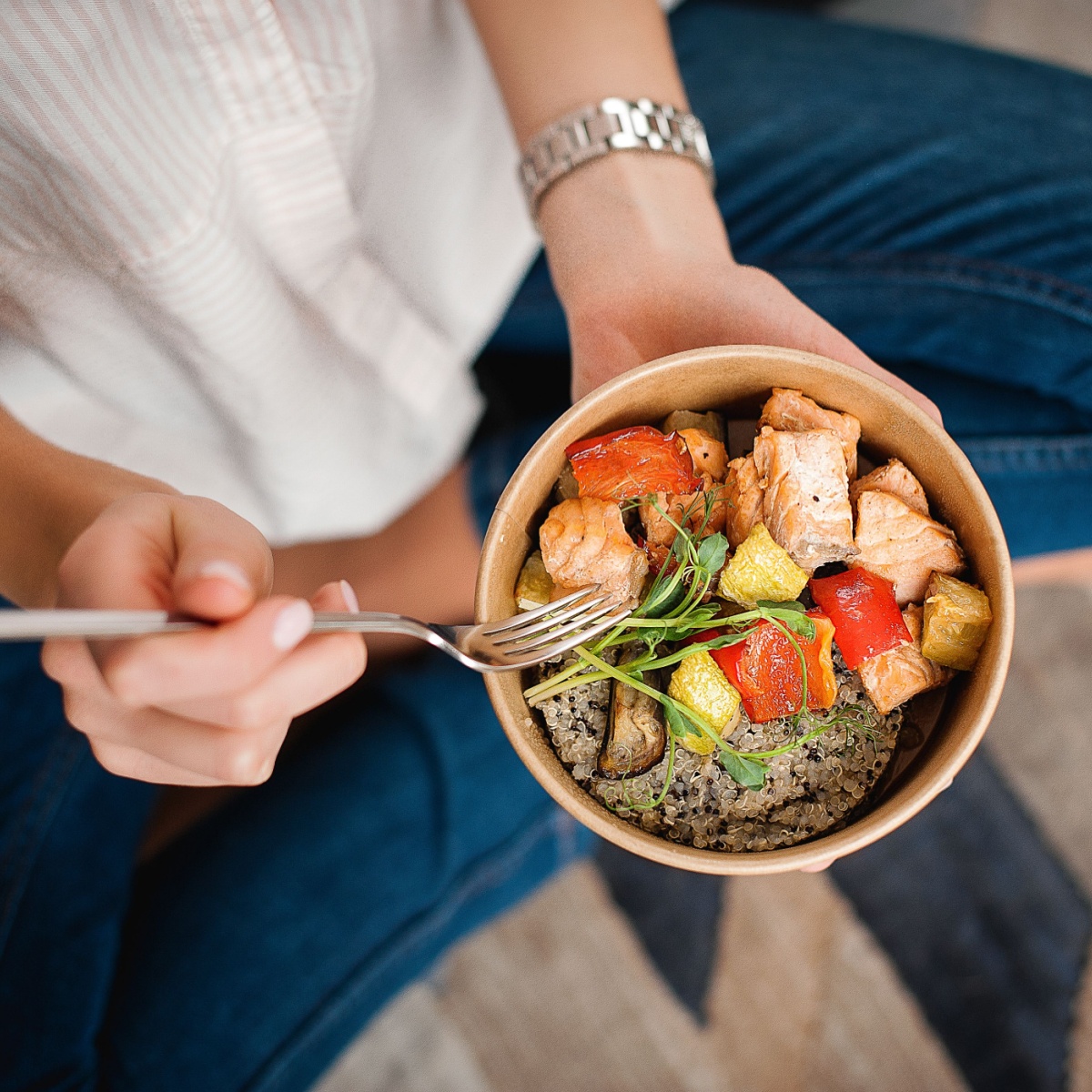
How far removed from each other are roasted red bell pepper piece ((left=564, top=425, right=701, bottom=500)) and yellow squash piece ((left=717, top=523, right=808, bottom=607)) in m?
0.08

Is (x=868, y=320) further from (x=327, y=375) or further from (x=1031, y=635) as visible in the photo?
(x=1031, y=635)

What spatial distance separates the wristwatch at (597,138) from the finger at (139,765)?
0.69 meters

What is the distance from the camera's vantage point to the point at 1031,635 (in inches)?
69.7

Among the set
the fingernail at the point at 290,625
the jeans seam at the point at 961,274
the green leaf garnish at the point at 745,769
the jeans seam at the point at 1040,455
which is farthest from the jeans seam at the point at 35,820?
the jeans seam at the point at 1040,455

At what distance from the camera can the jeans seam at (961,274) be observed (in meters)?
1.09

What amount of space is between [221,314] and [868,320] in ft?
2.68

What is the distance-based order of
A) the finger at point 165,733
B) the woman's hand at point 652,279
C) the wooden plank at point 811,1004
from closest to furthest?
the finger at point 165,733 < the woman's hand at point 652,279 < the wooden plank at point 811,1004

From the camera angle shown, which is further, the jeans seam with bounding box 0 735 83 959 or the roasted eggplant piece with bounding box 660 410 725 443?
the jeans seam with bounding box 0 735 83 959

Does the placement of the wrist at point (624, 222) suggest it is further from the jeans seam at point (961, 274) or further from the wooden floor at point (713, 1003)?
the wooden floor at point (713, 1003)

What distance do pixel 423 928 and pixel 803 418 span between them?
98 centimetres

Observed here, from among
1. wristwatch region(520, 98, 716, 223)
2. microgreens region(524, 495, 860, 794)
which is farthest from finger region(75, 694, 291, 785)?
wristwatch region(520, 98, 716, 223)

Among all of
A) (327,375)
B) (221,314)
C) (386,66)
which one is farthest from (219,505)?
(386,66)

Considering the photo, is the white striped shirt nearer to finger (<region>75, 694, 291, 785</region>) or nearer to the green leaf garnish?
finger (<region>75, 694, 291, 785</region>)

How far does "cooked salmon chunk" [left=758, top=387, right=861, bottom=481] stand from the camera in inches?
28.6
